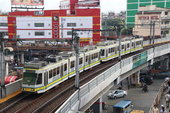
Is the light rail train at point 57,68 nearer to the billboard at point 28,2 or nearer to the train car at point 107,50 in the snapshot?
the train car at point 107,50

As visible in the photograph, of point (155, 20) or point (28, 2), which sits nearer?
point (28, 2)

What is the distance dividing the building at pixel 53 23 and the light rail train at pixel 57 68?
29.3 metres

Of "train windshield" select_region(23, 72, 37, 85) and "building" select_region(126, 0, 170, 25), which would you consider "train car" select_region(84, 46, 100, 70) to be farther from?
"building" select_region(126, 0, 170, 25)

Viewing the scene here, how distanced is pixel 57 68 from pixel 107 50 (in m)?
12.9

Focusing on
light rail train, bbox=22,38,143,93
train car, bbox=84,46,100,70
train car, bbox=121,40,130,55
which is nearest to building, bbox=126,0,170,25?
train car, bbox=121,40,130,55

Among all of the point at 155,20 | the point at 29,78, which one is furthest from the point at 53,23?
the point at 29,78

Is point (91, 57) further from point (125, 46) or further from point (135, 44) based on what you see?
point (135, 44)

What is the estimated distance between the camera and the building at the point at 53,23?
62000mm

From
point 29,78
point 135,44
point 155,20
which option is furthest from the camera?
point 155,20

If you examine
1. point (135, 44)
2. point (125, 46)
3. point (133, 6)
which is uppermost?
point (133, 6)

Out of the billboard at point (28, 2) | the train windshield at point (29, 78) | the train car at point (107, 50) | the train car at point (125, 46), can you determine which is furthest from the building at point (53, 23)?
the train windshield at point (29, 78)

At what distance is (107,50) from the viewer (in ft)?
109

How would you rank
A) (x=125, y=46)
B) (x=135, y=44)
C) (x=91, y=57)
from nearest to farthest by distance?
(x=91, y=57) < (x=125, y=46) < (x=135, y=44)

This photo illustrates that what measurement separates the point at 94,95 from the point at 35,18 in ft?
146
